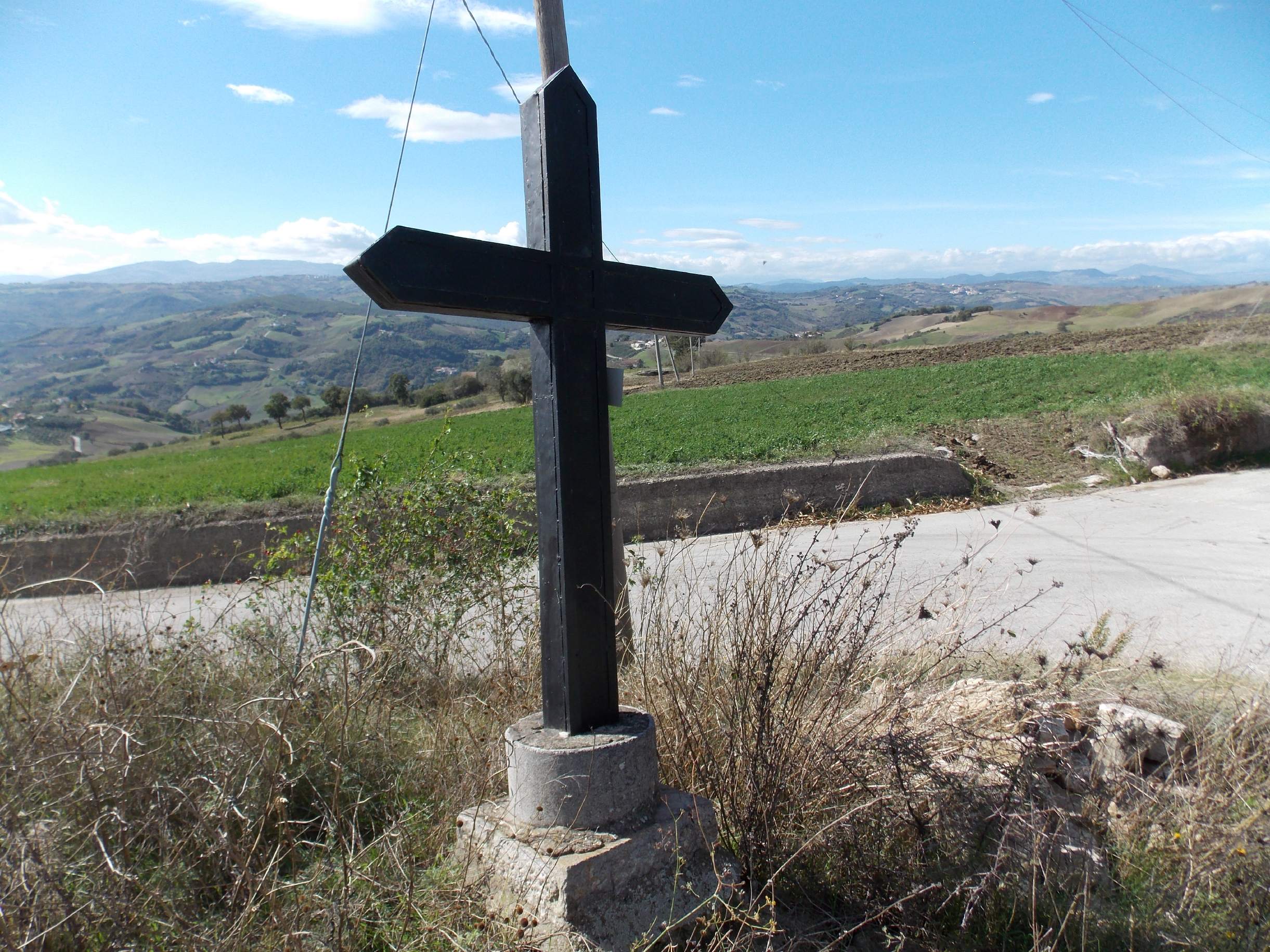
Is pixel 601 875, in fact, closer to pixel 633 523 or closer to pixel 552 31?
pixel 552 31

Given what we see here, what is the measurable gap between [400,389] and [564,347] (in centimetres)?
5567

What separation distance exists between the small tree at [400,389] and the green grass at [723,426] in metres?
18.3

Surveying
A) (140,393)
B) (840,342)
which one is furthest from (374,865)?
(140,393)

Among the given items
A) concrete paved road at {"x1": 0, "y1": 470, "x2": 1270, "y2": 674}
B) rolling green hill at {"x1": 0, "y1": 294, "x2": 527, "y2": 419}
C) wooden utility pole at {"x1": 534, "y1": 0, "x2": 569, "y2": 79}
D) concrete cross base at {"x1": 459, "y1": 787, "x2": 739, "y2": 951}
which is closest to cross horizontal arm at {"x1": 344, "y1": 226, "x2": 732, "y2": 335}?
concrete paved road at {"x1": 0, "y1": 470, "x2": 1270, "y2": 674}

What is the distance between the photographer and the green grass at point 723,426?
54.2 feet

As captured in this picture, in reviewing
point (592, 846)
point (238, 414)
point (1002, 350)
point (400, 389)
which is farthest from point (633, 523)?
point (238, 414)

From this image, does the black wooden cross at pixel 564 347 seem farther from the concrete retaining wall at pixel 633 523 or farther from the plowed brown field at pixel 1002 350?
the plowed brown field at pixel 1002 350

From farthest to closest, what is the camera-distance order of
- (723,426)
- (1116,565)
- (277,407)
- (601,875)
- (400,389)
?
(277,407) → (400,389) → (723,426) → (1116,565) → (601,875)

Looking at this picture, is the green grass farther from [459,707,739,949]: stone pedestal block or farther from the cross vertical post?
[459,707,739,949]: stone pedestal block

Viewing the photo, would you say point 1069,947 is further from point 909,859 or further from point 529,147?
point 529,147

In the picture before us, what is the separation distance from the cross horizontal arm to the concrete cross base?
1520 millimetres

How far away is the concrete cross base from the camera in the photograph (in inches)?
88.9

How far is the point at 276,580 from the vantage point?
483 cm

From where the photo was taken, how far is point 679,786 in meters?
3.06
